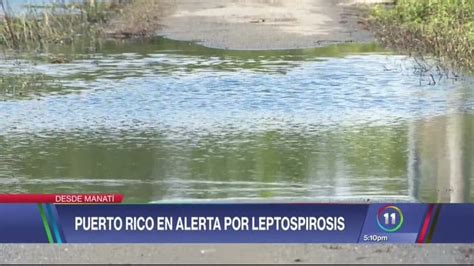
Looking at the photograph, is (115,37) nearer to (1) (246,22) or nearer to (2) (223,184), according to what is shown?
(1) (246,22)

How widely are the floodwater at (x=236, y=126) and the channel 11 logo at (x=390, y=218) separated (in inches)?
15.8

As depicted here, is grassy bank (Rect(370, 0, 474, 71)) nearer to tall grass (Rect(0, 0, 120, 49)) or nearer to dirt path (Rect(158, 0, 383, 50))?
dirt path (Rect(158, 0, 383, 50))

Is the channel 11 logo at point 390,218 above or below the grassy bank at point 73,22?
below

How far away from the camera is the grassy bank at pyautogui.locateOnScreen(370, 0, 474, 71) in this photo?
19.2 feet

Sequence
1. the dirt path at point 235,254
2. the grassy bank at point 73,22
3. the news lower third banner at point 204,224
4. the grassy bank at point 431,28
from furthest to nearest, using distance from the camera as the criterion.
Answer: the grassy bank at point 431,28 → the grassy bank at point 73,22 → the dirt path at point 235,254 → the news lower third banner at point 204,224

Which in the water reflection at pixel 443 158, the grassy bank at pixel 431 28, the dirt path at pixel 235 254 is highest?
the grassy bank at pixel 431 28

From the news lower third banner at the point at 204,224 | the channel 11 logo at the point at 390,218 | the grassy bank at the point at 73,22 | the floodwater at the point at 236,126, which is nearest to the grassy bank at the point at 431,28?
the floodwater at the point at 236,126

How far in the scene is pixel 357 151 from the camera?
493cm

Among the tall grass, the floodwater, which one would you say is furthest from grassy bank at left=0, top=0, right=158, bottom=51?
the floodwater

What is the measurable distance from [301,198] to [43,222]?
4.13 ft

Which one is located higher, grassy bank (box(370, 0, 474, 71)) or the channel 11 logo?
grassy bank (box(370, 0, 474, 71))

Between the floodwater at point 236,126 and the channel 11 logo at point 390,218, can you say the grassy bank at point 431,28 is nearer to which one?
the floodwater at point 236,126

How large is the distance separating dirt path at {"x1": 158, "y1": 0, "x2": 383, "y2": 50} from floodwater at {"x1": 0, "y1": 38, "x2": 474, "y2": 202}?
0.35 feet

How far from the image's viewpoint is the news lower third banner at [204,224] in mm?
3824
